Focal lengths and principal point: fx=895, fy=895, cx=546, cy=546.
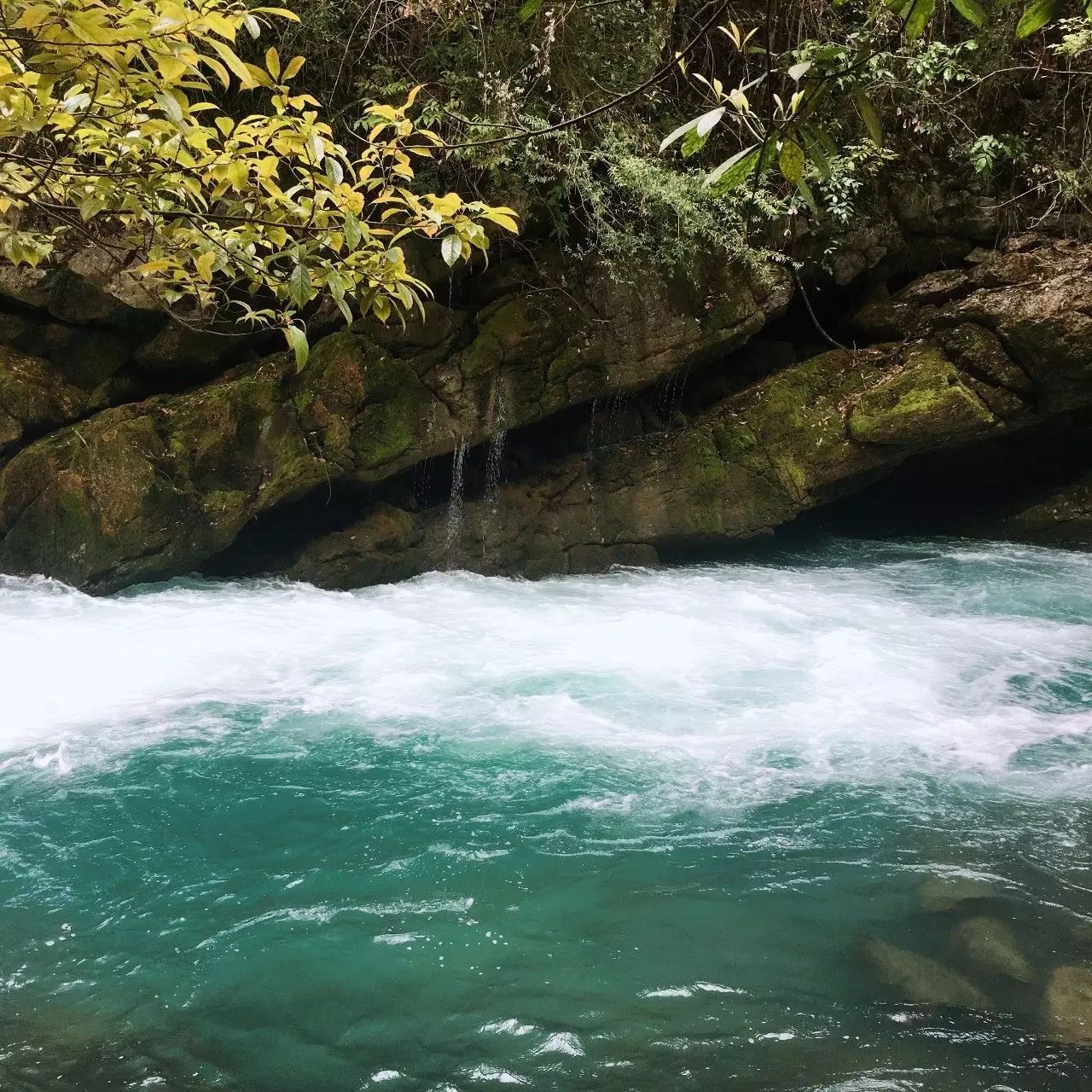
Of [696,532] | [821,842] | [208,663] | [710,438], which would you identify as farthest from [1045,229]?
[208,663]

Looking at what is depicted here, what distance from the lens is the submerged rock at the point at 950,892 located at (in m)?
3.66

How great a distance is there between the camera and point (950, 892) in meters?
3.74

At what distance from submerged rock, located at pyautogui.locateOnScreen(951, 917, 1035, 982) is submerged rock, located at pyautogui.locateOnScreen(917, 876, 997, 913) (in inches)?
4.6

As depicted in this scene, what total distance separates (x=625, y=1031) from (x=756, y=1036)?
43cm

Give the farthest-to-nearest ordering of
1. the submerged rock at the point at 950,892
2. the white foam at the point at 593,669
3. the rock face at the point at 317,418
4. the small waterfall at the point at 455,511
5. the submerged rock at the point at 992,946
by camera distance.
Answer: the small waterfall at the point at 455,511 → the rock face at the point at 317,418 → the white foam at the point at 593,669 → the submerged rock at the point at 950,892 → the submerged rock at the point at 992,946

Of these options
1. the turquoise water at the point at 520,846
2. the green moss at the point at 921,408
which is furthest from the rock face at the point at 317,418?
the green moss at the point at 921,408

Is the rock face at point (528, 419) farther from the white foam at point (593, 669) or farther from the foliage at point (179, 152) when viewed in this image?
the foliage at point (179, 152)

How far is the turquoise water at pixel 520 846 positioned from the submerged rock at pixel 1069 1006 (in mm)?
66

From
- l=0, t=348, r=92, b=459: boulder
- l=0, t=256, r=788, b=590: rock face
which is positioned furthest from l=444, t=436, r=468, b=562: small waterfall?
l=0, t=348, r=92, b=459: boulder

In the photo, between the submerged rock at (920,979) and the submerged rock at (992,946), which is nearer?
the submerged rock at (920,979)

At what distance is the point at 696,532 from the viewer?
32.7 ft

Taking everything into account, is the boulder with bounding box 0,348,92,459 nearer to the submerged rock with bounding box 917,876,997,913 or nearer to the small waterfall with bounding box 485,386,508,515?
the small waterfall with bounding box 485,386,508,515

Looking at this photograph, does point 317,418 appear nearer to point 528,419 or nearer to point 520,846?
point 528,419

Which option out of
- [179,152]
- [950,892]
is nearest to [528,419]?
[950,892]
